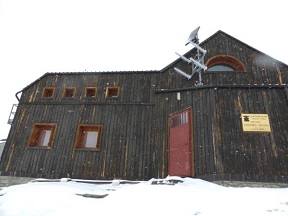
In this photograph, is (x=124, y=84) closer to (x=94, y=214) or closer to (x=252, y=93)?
(x=252, y=93)

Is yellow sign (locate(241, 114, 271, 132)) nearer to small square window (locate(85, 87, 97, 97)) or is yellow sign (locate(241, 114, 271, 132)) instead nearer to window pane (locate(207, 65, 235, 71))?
window pane (locate(207, 65, 235, 71))

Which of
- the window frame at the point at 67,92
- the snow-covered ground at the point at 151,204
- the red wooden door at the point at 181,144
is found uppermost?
the window frame at the point at 67,92

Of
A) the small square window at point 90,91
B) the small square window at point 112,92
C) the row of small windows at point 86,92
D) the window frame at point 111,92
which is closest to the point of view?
the window frame at point 111,92

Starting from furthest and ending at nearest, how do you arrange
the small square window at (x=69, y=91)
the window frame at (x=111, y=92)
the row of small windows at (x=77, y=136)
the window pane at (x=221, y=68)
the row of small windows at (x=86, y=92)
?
1. the small square window at (x=69, y=91)
2. the row of small windows at (x=86, y=92)
3. the window frame at (x=111, y=92)
4. the window pane at (x=221, y=68)
5. the row of small windows at (x=77, y=136)

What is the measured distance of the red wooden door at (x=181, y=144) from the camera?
37.6 feet

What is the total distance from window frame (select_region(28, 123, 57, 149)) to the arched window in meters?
10.5

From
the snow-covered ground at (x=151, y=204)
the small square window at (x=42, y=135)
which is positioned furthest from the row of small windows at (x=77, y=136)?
the snow-covered ground at (x=151, y=204)

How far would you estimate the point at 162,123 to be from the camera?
13.6 m

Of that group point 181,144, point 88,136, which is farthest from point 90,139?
point 181,144

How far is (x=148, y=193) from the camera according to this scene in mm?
6965

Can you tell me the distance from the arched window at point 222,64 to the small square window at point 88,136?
7936mm

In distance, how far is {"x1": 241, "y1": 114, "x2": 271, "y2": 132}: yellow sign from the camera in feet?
36.5

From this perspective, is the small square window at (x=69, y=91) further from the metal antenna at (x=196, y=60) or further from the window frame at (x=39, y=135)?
the metal antenna at (x=196, y=60)

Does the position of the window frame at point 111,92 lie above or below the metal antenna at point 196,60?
below
